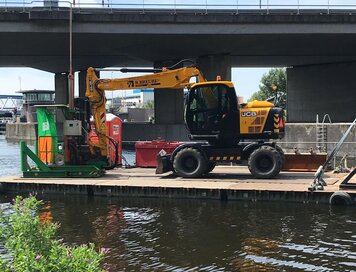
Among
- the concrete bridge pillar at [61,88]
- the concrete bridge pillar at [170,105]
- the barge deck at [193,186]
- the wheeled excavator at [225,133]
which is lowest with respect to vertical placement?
the barge deck at [193,186]

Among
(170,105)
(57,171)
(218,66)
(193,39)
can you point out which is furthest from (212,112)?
(170,105)

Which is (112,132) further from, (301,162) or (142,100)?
(142,100)

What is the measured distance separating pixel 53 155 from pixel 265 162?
276 inches

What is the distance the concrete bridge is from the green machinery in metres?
17.8

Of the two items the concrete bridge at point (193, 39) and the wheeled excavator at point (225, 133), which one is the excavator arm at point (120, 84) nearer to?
the wheeled excavator at point (225, 133)

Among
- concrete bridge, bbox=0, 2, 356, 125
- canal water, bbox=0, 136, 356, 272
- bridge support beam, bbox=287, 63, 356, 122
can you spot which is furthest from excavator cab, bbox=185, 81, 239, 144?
bridge support beam, bbox=287, 63, 356, 122

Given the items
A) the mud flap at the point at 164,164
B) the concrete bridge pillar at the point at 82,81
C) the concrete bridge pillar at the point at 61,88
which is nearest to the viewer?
the mud flap at the point at 164,164

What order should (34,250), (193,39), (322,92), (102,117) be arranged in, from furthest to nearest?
(322,92) → (193,39) → (102,117) → (34,250)

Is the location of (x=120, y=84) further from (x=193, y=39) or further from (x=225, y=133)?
(x=193, y=39)

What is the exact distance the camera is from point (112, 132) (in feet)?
62.4

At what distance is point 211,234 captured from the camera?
984cm

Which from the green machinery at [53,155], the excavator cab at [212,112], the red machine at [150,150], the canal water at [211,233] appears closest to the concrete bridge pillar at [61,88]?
the red machine at [150,150]

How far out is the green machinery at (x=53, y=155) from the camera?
1583cm

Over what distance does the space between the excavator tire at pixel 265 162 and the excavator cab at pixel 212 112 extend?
3.14 feet
